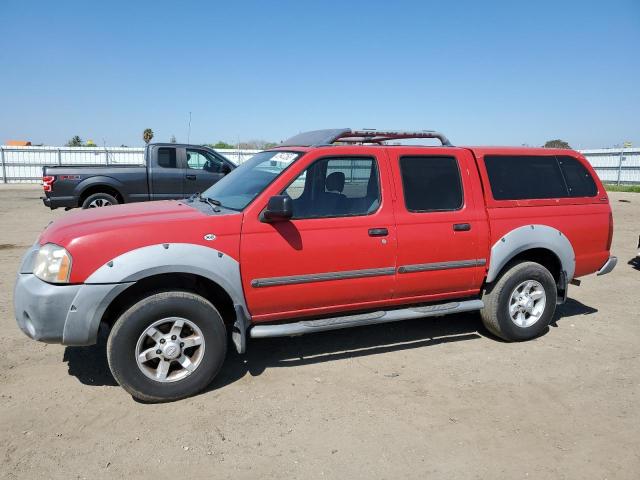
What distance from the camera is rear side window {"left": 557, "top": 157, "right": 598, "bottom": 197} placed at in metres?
5.20

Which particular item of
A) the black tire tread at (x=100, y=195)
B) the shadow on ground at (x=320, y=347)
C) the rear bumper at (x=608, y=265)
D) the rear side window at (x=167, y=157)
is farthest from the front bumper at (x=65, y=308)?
the rear side window at (x=167, y=157)

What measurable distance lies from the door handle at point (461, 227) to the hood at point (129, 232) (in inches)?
76.6

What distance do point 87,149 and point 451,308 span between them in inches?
1105

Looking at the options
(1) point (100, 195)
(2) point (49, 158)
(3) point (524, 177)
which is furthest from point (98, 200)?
(2) point (49, 158)

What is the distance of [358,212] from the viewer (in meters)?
4.27

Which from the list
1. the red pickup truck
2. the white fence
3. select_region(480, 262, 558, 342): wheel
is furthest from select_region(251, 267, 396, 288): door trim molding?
the white fence

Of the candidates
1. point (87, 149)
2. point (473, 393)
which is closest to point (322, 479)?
point (473, 393)

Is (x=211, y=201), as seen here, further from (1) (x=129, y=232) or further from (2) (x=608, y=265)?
(2) (x=608, y=265)

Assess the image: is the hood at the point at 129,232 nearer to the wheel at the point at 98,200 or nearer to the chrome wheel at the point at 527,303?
the chrome wheel at the point at 527,303

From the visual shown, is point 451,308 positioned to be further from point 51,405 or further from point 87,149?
point 87,149

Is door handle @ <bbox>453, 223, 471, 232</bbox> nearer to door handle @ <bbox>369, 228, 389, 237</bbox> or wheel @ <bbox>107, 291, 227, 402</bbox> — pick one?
door handle @ <bbox>369, 228, 389, 237</bbox>

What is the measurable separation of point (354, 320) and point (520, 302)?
1.82 metres

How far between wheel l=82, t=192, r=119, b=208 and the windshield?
274 inches

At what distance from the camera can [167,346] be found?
145 inches
